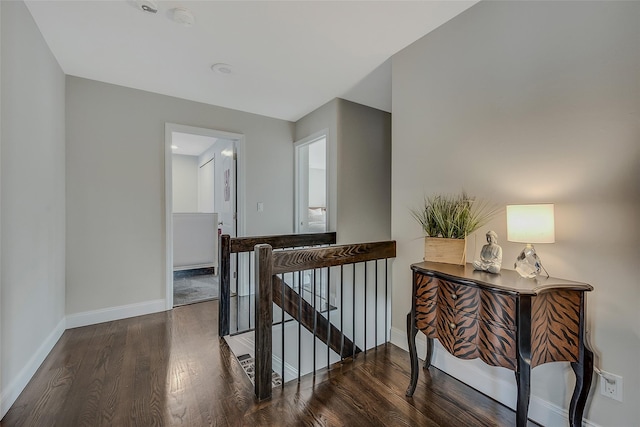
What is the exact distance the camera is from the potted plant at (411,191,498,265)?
1.68 m

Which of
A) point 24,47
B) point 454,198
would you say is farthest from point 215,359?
point 24,47

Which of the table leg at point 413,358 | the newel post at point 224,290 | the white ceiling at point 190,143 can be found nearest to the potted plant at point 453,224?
the table leg at point 413,358

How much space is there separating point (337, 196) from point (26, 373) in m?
2.77

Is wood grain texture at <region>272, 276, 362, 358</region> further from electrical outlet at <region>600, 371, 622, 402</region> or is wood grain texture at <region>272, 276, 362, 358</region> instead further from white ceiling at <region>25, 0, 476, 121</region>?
white ceiling at <region>25, 0, 476, 121</region>

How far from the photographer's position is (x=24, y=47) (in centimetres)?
172

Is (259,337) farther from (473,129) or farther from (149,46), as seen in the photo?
(149,46)

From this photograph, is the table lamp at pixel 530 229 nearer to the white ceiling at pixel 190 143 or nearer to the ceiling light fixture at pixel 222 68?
the ceiling light fixture at pixel 222 68

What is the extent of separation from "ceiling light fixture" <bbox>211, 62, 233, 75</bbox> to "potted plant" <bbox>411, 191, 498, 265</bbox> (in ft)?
6.90

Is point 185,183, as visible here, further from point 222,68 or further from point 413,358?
point 413,358

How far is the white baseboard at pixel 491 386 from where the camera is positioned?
139 centimetres

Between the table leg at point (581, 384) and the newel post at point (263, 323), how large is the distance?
1485mm

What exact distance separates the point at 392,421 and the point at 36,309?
2421mm

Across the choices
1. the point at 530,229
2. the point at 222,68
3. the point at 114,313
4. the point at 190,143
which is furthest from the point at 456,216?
the point at 190,143

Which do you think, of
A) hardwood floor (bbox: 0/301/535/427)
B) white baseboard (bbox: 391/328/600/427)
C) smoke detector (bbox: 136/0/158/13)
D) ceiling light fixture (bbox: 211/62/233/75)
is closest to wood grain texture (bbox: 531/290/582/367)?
white baseboard (bbox: 391/328/600/427)
